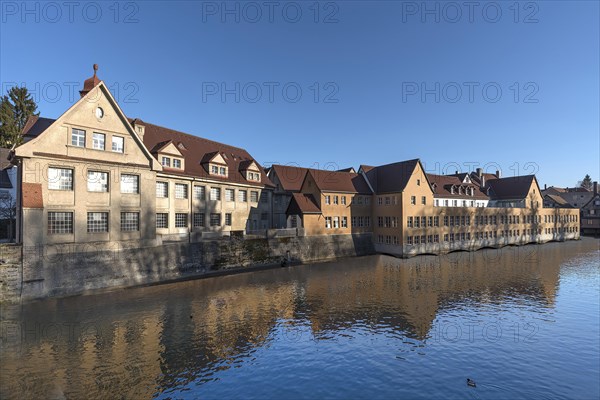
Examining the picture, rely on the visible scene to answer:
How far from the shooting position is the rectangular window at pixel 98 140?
89.6 ft

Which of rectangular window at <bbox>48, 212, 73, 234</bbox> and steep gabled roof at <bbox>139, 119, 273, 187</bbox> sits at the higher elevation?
steep gabled roof at <bbox>139, 119, 273, 187</bbox>

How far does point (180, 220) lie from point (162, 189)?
4382 millimetres

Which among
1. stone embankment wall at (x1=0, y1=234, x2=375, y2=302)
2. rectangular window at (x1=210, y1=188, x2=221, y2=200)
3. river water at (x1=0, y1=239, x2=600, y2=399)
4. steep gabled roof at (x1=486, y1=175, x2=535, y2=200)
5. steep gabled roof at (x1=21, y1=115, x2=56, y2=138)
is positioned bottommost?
river water at (x1=0, y1=239, x2=600, y2=399)

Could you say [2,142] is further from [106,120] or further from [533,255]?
[533,255]

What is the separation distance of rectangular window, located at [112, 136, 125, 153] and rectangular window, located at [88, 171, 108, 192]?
2.53 m

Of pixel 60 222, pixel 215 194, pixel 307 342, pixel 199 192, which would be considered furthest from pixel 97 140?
pixel 307 342

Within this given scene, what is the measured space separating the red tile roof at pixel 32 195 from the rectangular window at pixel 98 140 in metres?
5.54

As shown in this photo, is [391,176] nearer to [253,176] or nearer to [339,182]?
[339,182]

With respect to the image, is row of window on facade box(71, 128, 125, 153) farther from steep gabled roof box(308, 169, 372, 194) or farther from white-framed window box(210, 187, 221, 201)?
steep gabled roof box(308, 169, 372, 194)

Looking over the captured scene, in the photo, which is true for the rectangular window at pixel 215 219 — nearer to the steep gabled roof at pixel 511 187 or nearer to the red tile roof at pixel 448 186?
the red tile roof at pixel 448 186

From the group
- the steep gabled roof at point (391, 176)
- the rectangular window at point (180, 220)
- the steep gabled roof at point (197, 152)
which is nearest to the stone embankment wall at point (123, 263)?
the rectangular window at point (180, 220)

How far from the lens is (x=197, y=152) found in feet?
138

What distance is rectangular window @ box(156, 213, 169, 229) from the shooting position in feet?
113

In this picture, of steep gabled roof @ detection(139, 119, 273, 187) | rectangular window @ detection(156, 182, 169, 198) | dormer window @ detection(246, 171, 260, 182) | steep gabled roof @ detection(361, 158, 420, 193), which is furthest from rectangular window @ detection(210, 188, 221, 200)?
steep gabled roof @ detection(361, 158, 420, 193)
